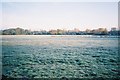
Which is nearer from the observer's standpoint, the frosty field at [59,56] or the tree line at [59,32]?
the frosty field at [59,56]

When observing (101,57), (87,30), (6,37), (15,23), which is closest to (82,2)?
(87,30)

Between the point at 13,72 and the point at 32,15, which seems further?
the point at 32,15

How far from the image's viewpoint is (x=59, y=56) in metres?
4.72

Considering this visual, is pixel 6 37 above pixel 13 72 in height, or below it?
above

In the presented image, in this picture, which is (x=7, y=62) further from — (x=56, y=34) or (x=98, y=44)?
(x=98, y=44)

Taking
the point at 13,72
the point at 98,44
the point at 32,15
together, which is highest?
the point at 32,15

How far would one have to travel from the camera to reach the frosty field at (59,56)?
4.43 m

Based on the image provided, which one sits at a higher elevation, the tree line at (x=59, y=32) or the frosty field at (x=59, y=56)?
the tree line at (x=59, y=32)

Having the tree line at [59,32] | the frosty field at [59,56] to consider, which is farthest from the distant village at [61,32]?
the frosty field at [59,56]

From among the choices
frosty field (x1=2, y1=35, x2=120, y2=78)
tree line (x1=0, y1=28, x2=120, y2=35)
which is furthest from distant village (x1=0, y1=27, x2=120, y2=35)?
frosty field (x1=2, y1=35, x2=120, y2=78)

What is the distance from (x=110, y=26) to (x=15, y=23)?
98.5 inches

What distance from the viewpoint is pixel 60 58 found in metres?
4.71

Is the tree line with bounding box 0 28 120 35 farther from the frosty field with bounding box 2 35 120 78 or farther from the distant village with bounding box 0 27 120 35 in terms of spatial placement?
the frosty field with bounding box 2 35 120 78

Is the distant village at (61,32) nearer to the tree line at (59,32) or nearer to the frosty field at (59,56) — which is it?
the tree line at (59,32)
